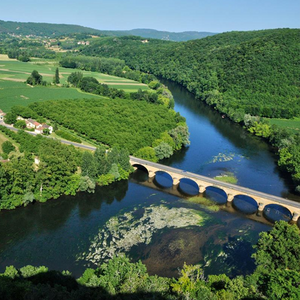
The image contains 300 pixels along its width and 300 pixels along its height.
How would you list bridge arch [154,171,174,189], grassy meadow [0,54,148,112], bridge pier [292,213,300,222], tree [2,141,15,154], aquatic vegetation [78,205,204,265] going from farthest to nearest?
grassy meadow [0,54,148,112]
bridge arch [154,171,174,189]
tree [2,141,15,154]
bridge pier [292,213,300,222]
aquatic vegetation [78,205,204,265]

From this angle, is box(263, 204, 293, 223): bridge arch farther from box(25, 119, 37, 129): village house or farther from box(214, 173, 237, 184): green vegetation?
box(25, 119, 37, 129): village house

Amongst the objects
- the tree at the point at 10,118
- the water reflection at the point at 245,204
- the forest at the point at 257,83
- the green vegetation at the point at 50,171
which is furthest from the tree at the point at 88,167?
the forest at the point at 257,83

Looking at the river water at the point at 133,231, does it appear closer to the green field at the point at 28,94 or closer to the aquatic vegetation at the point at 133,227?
the aquatic vegetation at the point at 133,227

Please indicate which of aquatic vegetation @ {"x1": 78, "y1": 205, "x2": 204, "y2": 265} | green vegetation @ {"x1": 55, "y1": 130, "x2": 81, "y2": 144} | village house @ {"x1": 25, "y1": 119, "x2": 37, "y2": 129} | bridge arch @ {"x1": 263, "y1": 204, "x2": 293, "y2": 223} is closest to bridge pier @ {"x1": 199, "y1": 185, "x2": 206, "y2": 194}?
aquatic vegetation @ {"x1": 78, "y1": 205, "x2": 204, "y2": 265}

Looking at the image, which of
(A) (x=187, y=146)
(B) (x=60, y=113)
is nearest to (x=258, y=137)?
(A) (x=187, y=146)

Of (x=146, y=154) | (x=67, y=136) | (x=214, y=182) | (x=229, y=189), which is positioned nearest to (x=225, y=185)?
(x=229, y=189)

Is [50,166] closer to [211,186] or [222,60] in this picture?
[211,186]
